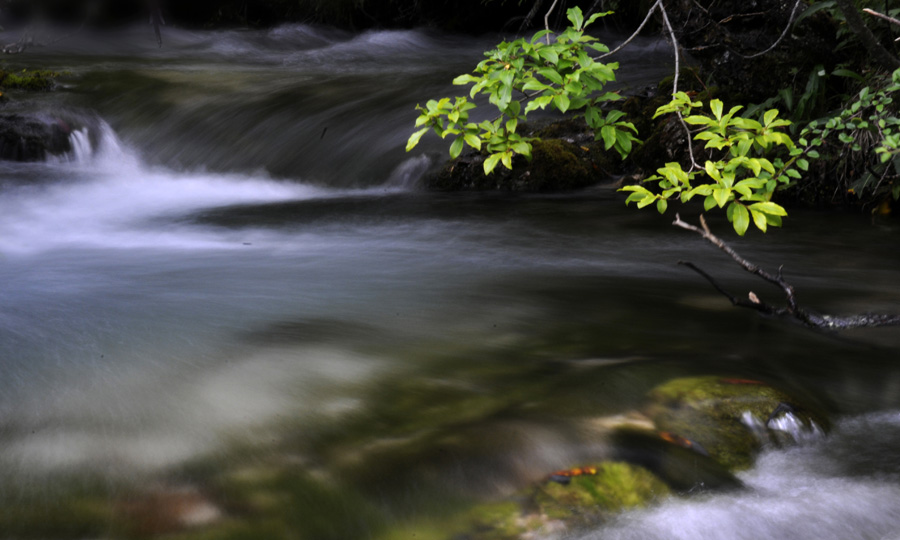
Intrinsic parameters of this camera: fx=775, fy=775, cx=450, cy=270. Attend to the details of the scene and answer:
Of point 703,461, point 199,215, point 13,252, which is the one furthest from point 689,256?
point 13,252

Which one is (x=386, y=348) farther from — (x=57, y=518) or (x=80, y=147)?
(x=80, y=147)

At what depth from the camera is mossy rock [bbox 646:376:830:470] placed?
2240 mm

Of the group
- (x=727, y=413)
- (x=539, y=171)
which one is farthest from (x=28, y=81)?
(x=727, y=413)

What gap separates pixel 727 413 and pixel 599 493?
23.1 inches

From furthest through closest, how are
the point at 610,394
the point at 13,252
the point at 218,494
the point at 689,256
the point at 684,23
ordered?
1. the point at 684,23
2. the point at 13,252
3. the point at 689,256
4. the point at 610,394
5. the point at 218,494

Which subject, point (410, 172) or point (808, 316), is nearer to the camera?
point (808, 316)

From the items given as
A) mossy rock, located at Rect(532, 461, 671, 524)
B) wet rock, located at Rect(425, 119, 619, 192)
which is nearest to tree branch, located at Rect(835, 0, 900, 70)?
mossy rock, located at Rect(532, 461, 671, 524)

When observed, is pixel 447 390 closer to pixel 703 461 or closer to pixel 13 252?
pixel 703 461

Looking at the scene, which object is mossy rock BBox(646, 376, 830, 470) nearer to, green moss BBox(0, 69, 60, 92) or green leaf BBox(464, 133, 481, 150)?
green leaf BBox(464, 133, 481, 150)

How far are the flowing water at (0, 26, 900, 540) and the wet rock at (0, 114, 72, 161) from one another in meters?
0.73

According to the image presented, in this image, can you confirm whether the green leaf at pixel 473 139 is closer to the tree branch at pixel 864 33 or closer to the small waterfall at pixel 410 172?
the tree branch at pixel 864 33

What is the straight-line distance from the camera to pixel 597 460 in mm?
2143

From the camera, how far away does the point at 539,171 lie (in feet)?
21.7

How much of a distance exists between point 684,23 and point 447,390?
429 cm
